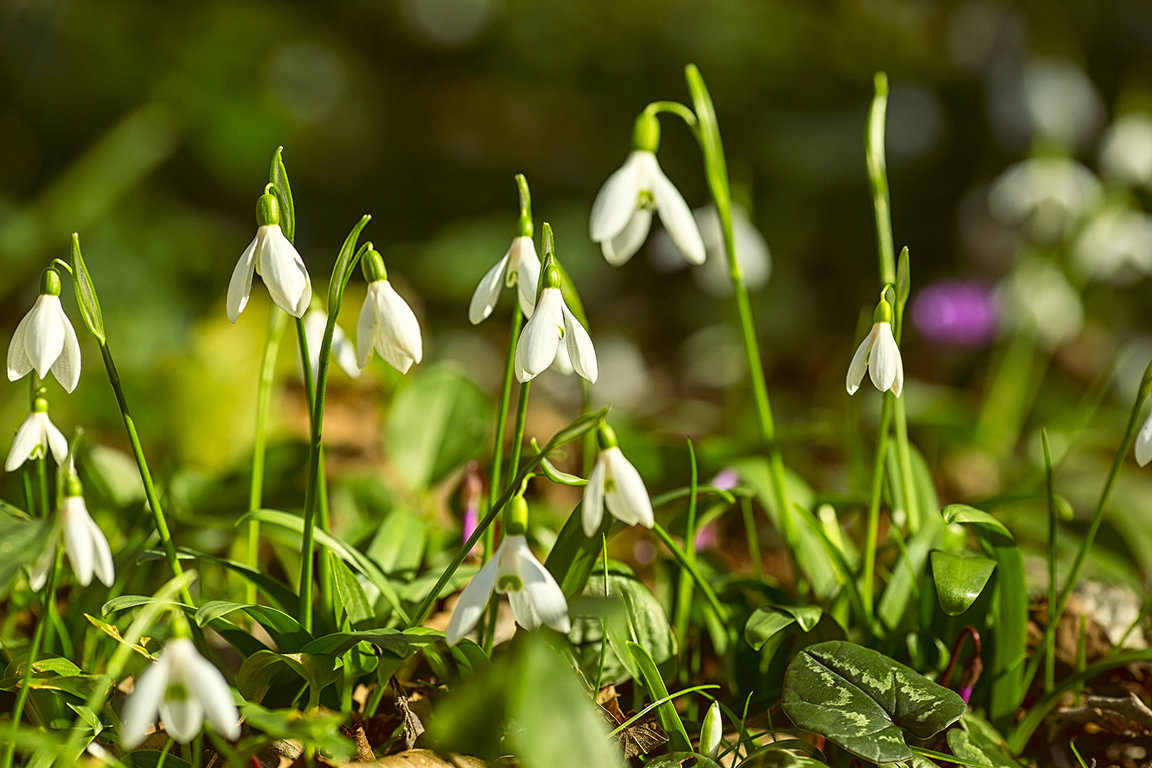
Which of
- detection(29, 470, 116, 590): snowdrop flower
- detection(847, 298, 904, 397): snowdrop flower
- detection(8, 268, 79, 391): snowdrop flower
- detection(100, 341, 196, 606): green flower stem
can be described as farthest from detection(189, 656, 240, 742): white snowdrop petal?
detection(847, 298, 904, 397): snowdrop flower

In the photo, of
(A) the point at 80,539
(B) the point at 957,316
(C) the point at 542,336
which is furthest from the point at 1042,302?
(A) the point at 80,539

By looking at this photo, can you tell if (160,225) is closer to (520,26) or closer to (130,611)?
(520,26)

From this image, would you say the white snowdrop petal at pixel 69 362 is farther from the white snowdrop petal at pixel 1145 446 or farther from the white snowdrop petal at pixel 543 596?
the white snowdrop petal at pixel 1145 446

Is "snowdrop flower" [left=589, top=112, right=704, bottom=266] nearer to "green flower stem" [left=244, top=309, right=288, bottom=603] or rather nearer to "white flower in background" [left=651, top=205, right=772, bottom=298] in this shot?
"green flower stem" [left=244, top=309, right=288, bottom=603]

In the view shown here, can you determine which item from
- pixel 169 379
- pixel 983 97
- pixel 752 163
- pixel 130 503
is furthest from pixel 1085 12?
pixel 130 503

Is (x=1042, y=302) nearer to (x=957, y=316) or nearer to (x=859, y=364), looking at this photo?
(x=957, y=316)

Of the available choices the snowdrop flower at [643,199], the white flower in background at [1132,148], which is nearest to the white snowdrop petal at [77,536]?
the snowdrop flower at [643,199]

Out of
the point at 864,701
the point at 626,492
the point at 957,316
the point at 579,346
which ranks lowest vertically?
the point at 957,316
